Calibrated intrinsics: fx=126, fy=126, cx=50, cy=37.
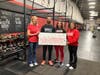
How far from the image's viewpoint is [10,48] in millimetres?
4121

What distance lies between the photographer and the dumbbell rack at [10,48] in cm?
378

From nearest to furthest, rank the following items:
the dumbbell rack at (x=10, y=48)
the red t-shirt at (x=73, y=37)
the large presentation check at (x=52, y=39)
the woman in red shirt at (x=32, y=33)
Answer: the red t-shirt at (x=73, y=37), the woman in red shirt at (x=32, y=33), the large presentation check at (x=52, y=39), the dumbbell rack at (x=10, y=48)

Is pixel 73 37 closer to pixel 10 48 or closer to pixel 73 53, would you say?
pixel 73 53

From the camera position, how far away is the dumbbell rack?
3.78 m

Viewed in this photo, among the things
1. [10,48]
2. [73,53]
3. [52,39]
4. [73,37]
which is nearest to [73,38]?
[73,37]

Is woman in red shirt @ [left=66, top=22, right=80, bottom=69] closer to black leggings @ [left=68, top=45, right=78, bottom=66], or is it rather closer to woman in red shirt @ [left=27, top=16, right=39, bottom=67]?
→ black leggings @ [left=68, top=45, right=78, bottom=66]

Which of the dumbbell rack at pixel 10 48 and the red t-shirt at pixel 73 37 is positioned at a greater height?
the red t-shirt at pixel 73 37

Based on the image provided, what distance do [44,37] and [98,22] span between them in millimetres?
33809

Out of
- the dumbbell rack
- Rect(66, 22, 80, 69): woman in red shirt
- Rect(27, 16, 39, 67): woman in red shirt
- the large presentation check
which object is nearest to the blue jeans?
Rect(27, 16, 39, 67): woman in red shirt

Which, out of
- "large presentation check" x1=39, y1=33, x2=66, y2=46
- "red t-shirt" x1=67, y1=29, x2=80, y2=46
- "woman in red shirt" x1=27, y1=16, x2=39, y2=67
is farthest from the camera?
"large presentation check" x1=39, y1=33, x2=66, y2=46

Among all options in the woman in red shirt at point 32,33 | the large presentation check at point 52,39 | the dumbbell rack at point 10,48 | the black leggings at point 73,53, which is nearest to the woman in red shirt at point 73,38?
the black leggings at point 73,53

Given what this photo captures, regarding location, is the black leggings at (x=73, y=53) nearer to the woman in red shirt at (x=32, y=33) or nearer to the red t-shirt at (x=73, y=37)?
the red t-shirt at (x=73, y=37)

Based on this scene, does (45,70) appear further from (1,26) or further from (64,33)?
(1,26)

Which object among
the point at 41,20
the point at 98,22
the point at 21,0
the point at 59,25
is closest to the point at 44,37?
the point at 59,25
